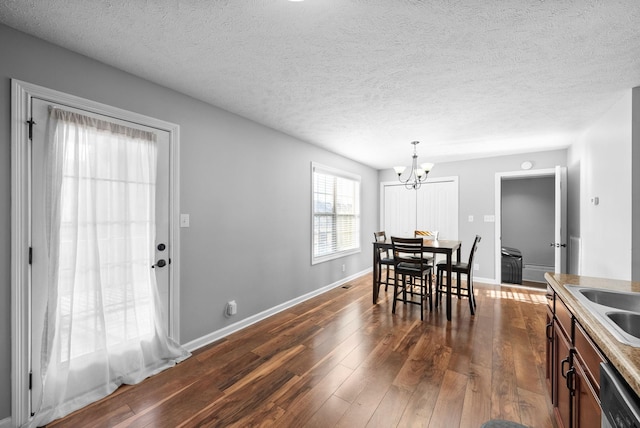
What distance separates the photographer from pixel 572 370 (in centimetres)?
127

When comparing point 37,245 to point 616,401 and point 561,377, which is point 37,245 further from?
point 561,377

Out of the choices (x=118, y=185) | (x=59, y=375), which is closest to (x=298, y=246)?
(x=118, y=185)

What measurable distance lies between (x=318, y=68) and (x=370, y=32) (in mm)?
530

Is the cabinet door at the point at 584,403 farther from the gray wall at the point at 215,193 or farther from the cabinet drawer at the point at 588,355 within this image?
the gray wall at the point at 215,193

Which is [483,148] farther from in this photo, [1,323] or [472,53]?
[1,323]

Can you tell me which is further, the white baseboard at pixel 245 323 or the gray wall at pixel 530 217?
the gray wall at pixel 530 217

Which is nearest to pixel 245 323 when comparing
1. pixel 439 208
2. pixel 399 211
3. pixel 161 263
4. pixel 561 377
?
pixel 161 263

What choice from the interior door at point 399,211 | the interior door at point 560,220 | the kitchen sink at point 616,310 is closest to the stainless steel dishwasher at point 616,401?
the kitchen sink at point 616,310

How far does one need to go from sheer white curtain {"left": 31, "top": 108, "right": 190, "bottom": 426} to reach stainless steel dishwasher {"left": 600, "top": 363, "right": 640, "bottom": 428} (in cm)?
269

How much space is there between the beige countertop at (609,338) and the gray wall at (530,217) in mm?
5702

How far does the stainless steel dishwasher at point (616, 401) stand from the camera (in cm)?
73

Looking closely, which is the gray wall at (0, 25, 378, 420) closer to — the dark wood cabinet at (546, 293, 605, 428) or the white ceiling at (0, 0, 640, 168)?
the white ceiling at (0, 0, 640, 168)

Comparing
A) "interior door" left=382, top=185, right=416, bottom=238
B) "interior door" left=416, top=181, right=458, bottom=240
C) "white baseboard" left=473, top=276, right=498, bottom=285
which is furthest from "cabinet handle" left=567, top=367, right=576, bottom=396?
"interior door" left=382, top=185, right=416, bottom=238

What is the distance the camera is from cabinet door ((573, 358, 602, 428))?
1.02 meters
